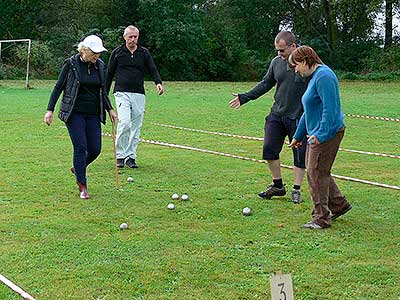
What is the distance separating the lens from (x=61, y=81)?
8164mm

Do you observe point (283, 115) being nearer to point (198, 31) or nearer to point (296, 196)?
point (296, 196)

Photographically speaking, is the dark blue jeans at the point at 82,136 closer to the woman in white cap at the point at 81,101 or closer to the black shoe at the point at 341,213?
the woman in white cap at the point at 81,101

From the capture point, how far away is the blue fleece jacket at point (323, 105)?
646 centimetres

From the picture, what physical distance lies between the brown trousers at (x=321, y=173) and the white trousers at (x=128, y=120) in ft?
→ 13.0

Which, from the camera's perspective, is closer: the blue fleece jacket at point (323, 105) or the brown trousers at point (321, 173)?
the blue fleece jacket at point (323, 105)

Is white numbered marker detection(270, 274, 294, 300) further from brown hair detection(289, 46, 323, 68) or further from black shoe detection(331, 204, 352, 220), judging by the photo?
black shoe detection(331, 204, 352, 220)

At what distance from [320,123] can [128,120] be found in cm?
417

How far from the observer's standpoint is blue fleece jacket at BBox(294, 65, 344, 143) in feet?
21.2

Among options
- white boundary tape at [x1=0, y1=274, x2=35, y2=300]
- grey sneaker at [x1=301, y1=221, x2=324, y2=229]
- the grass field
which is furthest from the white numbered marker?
grey sneaker at [x1=301, y1=221, x2=324, y2=229]

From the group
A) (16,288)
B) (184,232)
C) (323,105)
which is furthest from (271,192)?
(16,288)

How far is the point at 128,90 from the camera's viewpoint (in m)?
10.2

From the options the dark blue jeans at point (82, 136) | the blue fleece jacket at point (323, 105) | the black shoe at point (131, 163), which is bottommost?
the black shoe at point (131, 163)

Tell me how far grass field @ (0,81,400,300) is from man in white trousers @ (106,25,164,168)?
36 cm

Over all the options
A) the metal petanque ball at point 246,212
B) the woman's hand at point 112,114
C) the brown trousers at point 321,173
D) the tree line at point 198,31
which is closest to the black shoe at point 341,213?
the brown trousers at point 321,173
